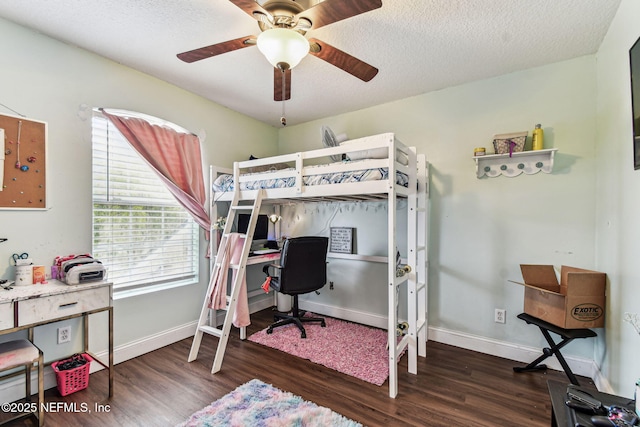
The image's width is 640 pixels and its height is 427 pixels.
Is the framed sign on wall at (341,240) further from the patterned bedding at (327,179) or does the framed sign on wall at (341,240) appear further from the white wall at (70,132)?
the white wall at (70,132)

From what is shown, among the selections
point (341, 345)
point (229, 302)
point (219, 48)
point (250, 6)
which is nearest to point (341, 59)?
point (250, 6)

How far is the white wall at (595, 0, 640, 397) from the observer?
1564 millimetres

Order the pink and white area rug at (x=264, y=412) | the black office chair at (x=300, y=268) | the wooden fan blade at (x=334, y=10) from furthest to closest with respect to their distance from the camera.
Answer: the black office chair at (x=300, y=268) < the pink and white area rug at (x=264, y=412) < the wooden fan blade at (x=334, y=10)

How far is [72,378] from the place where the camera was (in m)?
1.99

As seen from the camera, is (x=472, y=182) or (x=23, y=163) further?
(x=472, y=182)

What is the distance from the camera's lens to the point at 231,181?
2891 mm

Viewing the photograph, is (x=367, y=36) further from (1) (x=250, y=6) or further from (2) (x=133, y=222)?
(2) (x=133, y=222)

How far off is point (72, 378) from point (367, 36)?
3170 millimetres

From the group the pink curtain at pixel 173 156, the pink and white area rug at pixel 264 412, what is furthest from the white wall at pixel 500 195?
the pink curtain at pixel 173 156

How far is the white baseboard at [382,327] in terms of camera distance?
1.93 meters

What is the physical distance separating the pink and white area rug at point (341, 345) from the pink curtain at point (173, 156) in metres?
1.36

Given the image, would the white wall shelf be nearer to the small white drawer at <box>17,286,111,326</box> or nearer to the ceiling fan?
the ceiling fan

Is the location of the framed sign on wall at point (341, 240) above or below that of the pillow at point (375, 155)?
below

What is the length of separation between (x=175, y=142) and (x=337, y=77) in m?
1.67
